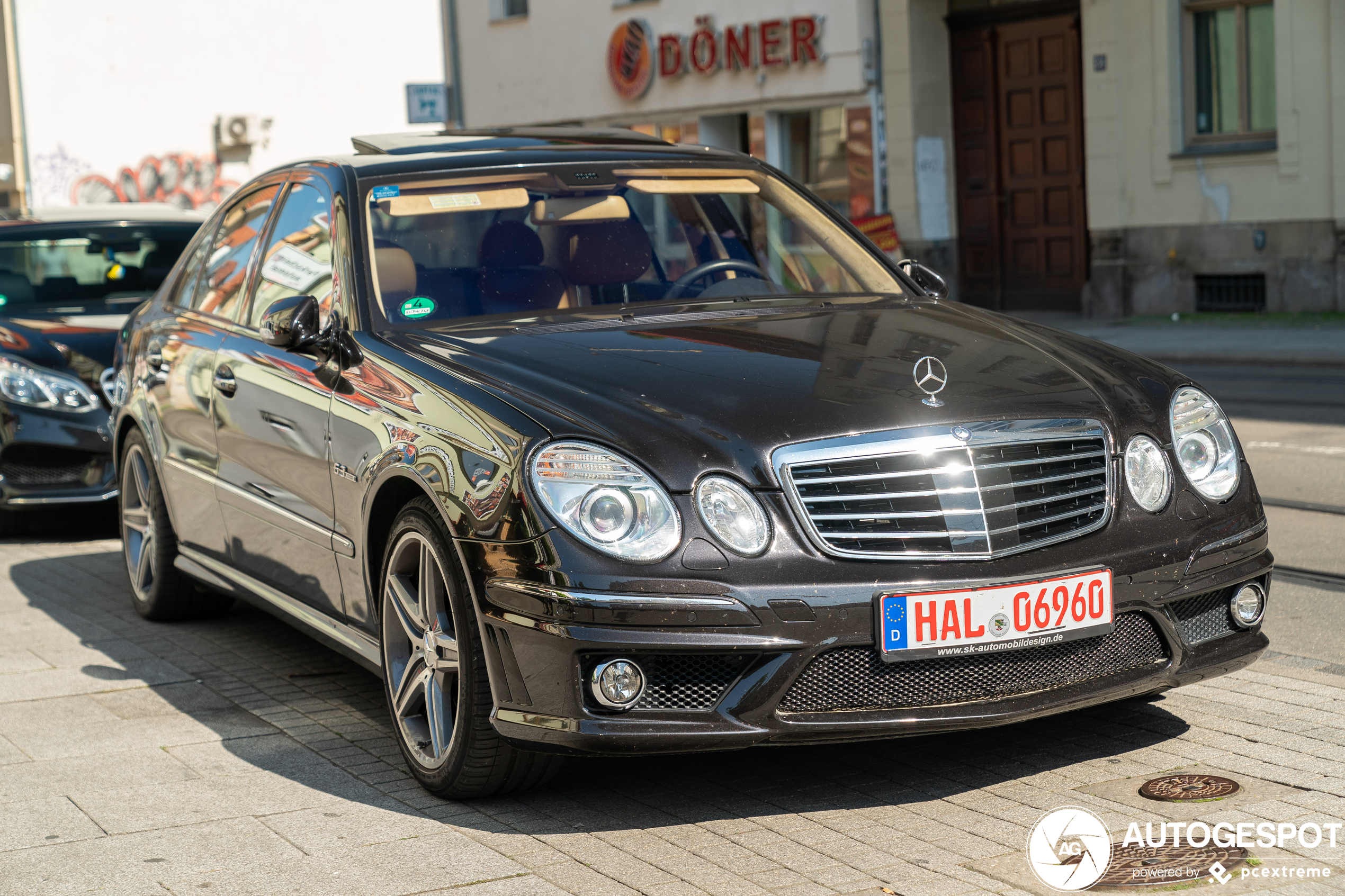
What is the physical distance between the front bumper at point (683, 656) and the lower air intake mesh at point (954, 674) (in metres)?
0.02

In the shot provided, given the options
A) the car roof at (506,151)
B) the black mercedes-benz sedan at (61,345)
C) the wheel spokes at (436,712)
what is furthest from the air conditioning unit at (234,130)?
the wheel spokes at (436,712)

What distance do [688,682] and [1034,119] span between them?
62.3 ft

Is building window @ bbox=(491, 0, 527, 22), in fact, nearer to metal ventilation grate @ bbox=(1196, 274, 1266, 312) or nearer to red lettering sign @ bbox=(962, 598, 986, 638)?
metal ventilation grate @ bbox=(1196, 274, 1266, 312)

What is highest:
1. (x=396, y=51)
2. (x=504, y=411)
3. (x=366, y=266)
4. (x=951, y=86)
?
(x=396, y=51)

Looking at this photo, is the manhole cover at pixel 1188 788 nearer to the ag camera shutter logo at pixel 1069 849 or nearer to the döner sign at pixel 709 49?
the ag camera shutter logo at pixel 1069 849

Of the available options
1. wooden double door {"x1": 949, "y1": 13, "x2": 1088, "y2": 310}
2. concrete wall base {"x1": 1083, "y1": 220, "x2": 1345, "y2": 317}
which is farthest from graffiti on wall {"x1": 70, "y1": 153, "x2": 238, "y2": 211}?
concrete wall base {"x1": 1083, "y1": 220, "x2": 1345, "y2": 317}

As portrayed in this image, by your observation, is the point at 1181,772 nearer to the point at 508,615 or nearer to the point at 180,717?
the point at 508,615

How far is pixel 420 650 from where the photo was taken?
4.35 metres

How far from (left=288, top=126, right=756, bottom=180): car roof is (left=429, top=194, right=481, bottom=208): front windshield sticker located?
15 centimetres

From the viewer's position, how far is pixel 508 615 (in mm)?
3854

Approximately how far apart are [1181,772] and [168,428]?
3754 millimetres

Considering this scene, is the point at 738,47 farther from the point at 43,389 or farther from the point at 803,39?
the point at 43,389

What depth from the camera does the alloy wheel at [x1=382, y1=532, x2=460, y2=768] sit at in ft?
13.8

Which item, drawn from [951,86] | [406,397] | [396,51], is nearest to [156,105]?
[396,51]
